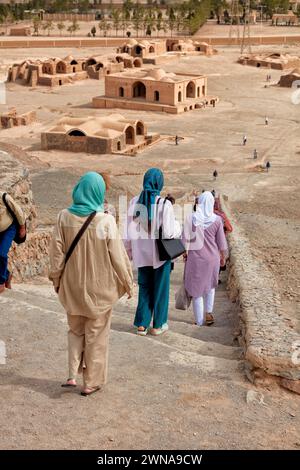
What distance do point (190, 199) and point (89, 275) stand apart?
495 inches

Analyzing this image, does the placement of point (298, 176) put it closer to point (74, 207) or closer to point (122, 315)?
point (122, 315)

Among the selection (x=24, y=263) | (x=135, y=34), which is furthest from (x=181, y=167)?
(x=135, y=34)

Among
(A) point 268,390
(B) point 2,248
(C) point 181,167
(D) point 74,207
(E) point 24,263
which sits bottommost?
(C) point 181,167

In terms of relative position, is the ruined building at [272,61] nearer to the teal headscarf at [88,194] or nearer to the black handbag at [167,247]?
the black handbag at [167,247]

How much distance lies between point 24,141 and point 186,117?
10.3 metres

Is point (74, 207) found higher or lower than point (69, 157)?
higher

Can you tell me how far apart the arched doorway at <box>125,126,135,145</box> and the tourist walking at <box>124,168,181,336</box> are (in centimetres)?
2411

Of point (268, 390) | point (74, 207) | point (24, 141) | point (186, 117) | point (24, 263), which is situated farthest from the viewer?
point (186, 117)

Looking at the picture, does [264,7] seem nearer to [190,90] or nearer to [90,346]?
[190,90]

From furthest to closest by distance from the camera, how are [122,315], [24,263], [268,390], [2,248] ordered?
1. [24,263]
2. [122,315]
3. [2,248]
4. [268,390]

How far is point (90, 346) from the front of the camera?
4.65 m

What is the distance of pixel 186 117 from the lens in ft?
120

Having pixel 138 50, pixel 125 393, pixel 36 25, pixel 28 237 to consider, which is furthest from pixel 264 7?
pixel 125 393

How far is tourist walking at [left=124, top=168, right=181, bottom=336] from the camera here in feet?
18.7
